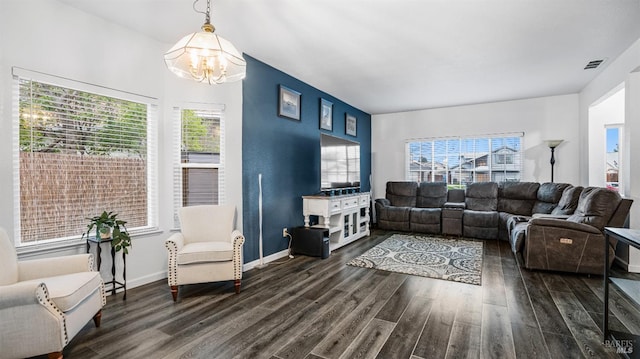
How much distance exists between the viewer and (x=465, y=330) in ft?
6.99

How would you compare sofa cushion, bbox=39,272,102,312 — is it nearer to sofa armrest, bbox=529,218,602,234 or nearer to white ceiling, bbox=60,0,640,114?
white ceiling, bbox=60,0,640,114

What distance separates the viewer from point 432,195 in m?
6.16

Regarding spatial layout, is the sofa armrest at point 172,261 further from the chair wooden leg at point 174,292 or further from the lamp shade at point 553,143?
the lamp shade at point 553,143

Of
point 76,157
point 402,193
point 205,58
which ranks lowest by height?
point 402,193

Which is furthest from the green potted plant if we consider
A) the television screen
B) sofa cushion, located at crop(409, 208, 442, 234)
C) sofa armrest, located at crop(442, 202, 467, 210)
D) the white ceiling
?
sofa armrest, located at crop(442, 202, 467, 210)

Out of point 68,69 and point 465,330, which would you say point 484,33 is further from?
point 68,69

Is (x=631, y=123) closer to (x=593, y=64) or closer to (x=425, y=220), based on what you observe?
(x=593, y=64)

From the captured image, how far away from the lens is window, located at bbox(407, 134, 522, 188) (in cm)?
600

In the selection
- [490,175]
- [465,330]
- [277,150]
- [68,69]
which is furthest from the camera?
[490,175]

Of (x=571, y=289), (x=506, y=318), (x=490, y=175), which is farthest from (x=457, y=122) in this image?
(x=506, y=318)

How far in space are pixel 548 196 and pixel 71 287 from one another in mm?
6237

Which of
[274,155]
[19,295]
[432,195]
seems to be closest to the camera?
[19,295]

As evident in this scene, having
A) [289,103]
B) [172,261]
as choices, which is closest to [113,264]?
[172,261]

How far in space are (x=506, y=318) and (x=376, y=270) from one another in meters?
1.45
